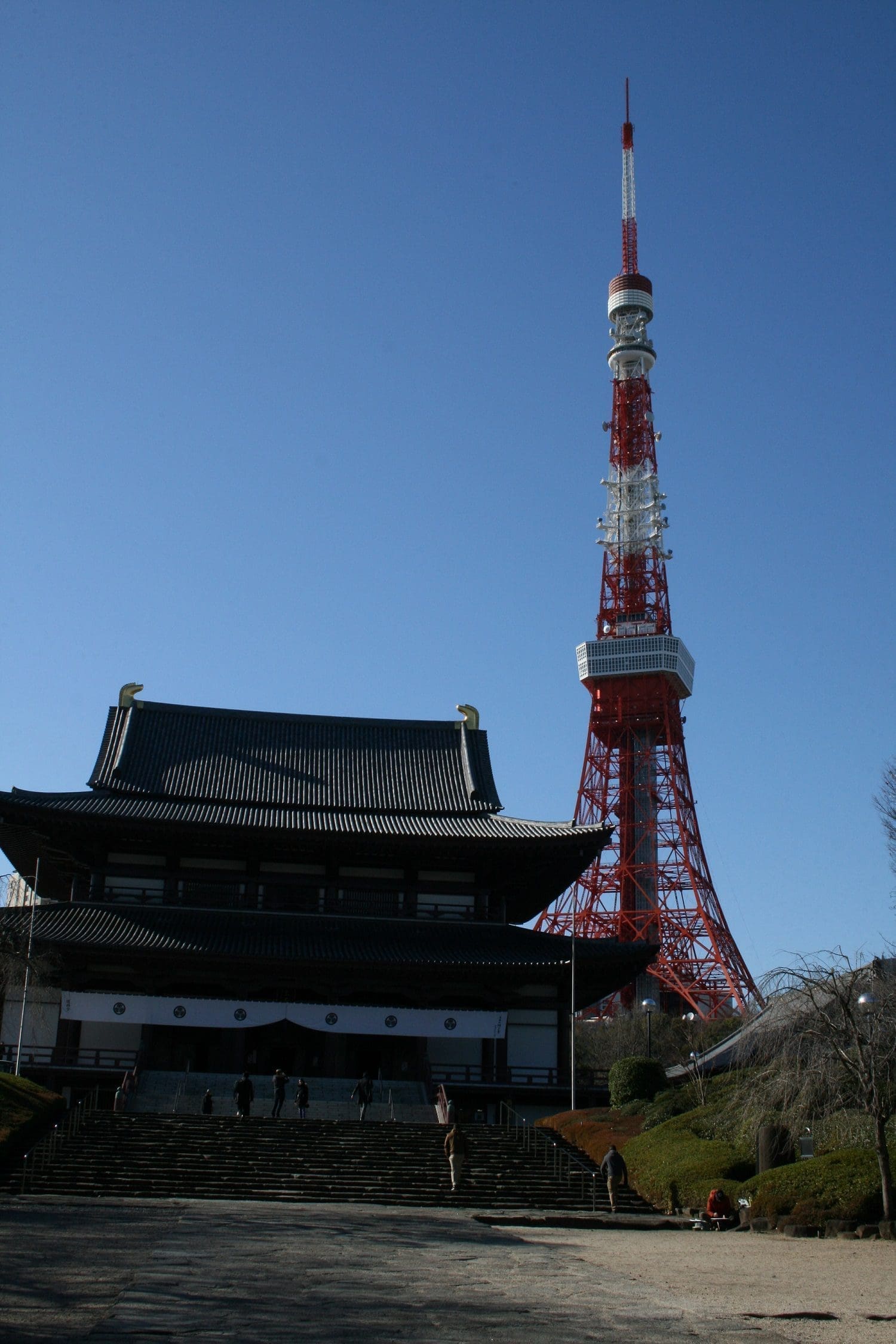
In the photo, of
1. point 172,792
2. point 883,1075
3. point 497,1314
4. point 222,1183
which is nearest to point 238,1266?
point 497,1314

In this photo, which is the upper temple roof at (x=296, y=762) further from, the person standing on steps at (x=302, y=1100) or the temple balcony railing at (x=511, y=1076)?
the person standing on steps at (x=302, y=1100)

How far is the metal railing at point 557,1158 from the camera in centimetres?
2386

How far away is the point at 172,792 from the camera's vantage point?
121 feet

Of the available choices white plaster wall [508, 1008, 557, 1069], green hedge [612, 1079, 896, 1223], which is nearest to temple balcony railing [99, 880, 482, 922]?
white plaster wall [508, 1008, 557, 1069]

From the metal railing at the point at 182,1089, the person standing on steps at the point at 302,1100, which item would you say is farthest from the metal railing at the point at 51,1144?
the person standing on steps at the point at 302,1100

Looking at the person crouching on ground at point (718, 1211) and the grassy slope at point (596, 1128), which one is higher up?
the grassy slope at point (596, 1128)

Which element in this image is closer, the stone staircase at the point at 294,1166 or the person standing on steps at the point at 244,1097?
the stone staircase at the point at 294,1166

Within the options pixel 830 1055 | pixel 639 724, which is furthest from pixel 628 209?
pixel 830 1055

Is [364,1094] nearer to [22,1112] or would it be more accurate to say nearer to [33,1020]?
[22,1112]

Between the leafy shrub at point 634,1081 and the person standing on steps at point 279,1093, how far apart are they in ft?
26.0

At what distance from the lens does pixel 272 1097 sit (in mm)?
30094

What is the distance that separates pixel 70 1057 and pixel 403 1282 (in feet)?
73.0

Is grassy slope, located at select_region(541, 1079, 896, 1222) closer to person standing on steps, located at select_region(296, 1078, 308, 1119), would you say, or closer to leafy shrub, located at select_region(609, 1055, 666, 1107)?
leafy shrub, located at select_region(609, 1055, 666, 1107)

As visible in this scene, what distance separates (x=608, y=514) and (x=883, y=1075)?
58.2 meters
